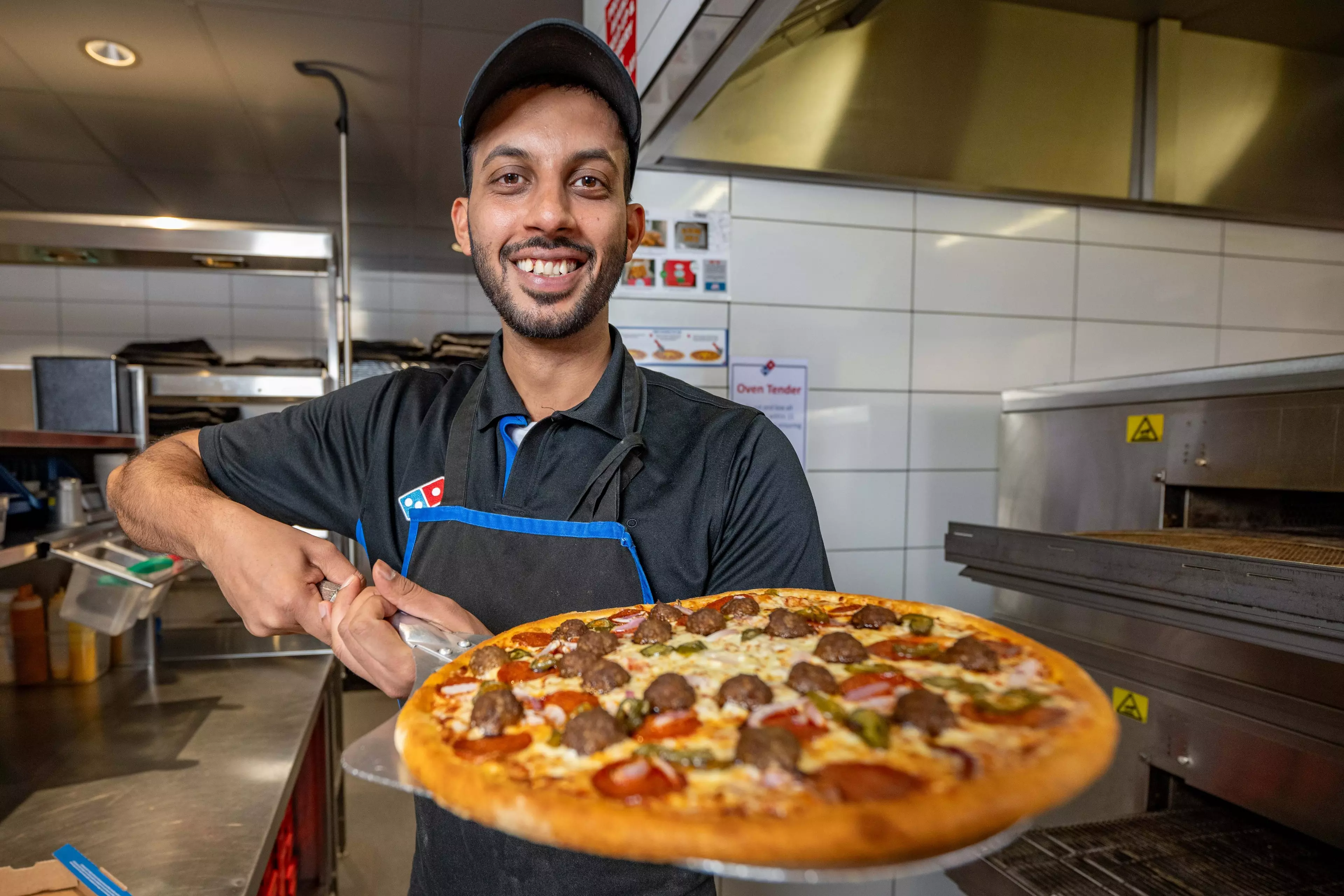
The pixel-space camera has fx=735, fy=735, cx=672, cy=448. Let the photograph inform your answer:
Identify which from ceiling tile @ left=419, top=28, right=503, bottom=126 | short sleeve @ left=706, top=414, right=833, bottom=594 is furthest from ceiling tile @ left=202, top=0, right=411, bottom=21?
short sleeve @ left=706, top=414, right=833, bottom=594

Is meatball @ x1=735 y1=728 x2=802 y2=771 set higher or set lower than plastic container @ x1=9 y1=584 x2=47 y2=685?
higher

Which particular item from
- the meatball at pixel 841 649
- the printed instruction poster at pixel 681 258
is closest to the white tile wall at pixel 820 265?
the printed instruction poster at pixel 681 258

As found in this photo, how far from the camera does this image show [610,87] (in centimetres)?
129

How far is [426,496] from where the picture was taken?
1.34 meters

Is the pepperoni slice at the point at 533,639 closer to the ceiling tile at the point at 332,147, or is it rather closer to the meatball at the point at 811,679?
the meatball at the point at 811,679

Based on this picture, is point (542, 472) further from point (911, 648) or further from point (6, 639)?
point (6, 639)

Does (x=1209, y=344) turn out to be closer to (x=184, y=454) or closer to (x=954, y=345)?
(x=954, y=345)

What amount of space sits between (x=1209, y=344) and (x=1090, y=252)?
0.65 metres

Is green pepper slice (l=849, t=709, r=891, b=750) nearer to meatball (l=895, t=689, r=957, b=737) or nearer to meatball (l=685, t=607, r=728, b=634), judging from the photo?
meatball (l=895, t=689, r=957, b=737)

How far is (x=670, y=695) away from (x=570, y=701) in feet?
0.39

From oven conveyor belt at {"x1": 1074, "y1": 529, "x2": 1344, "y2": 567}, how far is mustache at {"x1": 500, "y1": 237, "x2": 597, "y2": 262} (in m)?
1.14

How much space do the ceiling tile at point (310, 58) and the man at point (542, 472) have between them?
1.75 m

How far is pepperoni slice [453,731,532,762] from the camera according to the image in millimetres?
732

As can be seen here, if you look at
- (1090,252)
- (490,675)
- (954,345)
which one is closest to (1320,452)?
(954,345)
